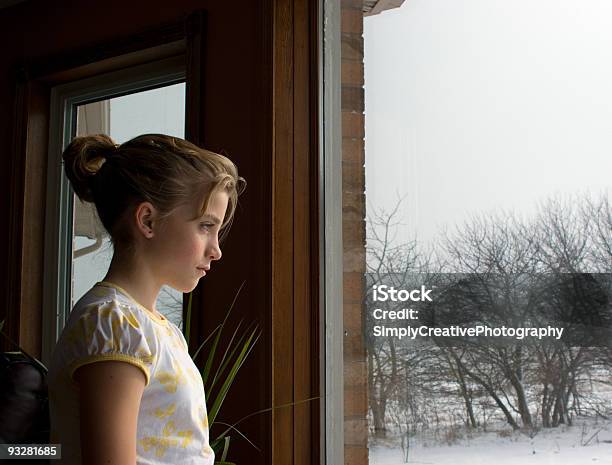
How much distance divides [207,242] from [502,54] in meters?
1.12

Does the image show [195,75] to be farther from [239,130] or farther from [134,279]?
[134,279]

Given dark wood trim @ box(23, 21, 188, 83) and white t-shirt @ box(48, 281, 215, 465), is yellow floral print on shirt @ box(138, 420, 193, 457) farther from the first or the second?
dark wood trim @ box(23, 21, 188, 83)

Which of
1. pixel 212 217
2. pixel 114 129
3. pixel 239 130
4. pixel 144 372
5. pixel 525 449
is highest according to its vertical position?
pixel 114 129

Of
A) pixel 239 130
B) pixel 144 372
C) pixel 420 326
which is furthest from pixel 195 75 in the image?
pixel 144 372

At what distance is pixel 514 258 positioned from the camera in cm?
198

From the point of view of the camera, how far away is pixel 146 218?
50.5 inches

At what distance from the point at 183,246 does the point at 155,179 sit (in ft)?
0.40

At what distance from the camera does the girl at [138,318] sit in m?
1.10

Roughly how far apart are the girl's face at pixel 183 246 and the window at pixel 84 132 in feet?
6.52

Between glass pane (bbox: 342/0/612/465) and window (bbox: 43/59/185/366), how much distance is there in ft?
3.83

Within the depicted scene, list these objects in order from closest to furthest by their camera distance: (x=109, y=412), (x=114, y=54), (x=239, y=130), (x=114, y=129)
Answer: (x=109, y=412)
(x=239, y=130)
(x=114, y=54)
(x=114, y=129)

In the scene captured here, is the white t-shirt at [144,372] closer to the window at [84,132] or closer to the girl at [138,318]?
the girl at [138,318]

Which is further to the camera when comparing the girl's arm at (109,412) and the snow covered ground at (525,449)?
the snow covered ground at (525,449)

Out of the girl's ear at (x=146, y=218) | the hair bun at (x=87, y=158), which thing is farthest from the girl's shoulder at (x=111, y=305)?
the hair bun at (x=87, y=158)
